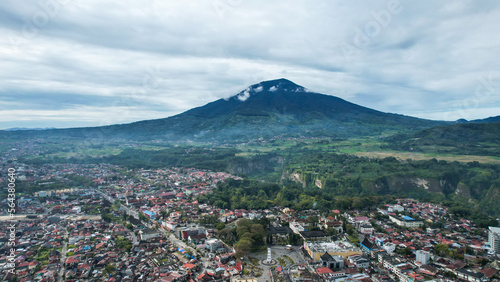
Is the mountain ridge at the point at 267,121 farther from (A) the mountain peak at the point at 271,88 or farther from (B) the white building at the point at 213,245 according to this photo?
(B) the white building at the point at 213,245

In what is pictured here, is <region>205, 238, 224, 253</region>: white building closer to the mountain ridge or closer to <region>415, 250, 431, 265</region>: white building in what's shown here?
<region>415, 250, 431, 265</region>: white building

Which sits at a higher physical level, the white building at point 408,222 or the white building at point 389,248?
the white building at point 408,222

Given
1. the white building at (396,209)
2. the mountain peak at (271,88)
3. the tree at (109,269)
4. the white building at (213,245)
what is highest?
the mountain peak at (271,88)

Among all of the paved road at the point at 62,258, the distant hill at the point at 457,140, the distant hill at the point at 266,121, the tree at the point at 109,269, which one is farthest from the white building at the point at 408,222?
the distant hill at the point at 266,121

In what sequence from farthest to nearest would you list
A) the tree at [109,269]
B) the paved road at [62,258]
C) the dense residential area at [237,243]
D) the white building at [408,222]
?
the white building at [408,222] → the tree at [109,269] → the paved road at [62,258] → the dense residential area at [237,243]

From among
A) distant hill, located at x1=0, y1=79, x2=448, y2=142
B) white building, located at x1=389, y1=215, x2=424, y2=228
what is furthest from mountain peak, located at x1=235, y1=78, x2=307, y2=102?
white building, located at x1=389, y1=215, x2=424, y2=228
